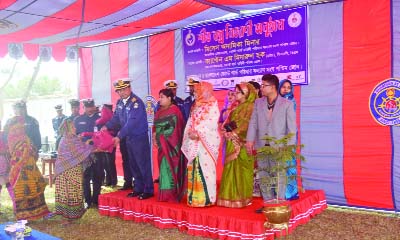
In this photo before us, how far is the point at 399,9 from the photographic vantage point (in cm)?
473

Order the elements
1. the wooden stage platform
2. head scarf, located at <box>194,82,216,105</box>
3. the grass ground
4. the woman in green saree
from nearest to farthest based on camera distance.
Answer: the wooden stage platform < the grass ground < the woman in green saree < head scarf, located at <box>194,82,216,105</box>

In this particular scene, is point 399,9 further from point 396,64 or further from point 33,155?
A: point 33,155

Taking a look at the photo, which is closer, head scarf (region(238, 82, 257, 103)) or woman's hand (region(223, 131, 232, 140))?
woman's hand (region(223, 131, 232, 140))

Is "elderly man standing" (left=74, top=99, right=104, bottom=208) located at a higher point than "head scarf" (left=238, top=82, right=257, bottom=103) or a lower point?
lower

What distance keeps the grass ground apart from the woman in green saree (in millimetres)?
609

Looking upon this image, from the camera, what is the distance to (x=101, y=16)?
5.52 meters

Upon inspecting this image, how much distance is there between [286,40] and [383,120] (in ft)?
5.40

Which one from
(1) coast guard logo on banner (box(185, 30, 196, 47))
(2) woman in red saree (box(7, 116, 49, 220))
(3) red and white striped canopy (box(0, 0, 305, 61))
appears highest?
(3) red and white striped canopy (box(0, 0, 305, 61))

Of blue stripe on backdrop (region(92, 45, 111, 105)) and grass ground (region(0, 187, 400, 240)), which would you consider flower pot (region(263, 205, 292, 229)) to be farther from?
blue stripe on backdrop (region(92, 45, 111, 105))

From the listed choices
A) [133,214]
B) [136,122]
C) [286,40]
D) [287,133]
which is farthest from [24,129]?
[286,40]

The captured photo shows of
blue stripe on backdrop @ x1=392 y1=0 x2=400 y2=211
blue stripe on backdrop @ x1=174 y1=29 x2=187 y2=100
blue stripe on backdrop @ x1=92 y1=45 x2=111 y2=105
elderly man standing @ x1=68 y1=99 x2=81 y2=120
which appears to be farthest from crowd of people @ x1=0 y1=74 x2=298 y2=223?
blue stripe on backdrop @ x1=92 y1=45 x2=111 y2=105

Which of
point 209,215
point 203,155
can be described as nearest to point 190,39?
point 203,155

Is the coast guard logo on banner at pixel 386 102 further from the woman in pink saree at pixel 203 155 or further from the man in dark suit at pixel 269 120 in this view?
the woman in pink saree at pixel 203 155

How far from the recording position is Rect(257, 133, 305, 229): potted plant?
3814 mm
